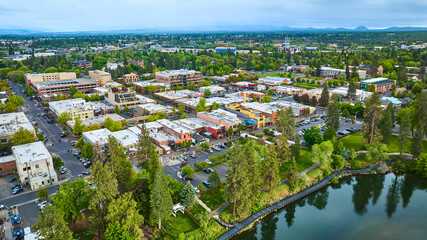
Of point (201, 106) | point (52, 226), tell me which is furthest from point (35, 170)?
point (201, 106)

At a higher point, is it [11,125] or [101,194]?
[101,194]

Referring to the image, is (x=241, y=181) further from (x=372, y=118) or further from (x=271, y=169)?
(x=372, y=118)

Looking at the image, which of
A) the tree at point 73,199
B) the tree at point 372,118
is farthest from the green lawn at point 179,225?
the tree at point 372,118

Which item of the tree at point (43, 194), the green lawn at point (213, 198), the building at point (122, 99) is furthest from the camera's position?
the building at point (122, 99)

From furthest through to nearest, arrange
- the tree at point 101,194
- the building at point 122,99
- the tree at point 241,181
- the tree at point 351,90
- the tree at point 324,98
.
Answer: the tree at point 351,90
the tree at point 324,98
the building at point 122,99
the tree at point 241,181
the tree at point 101,194

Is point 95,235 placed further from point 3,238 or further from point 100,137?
point 100,137

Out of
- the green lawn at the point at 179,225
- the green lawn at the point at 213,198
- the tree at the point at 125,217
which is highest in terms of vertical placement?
the tree at the point at 125,217

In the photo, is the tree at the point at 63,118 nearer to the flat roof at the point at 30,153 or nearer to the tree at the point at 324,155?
the flat roof at the point at 30,153

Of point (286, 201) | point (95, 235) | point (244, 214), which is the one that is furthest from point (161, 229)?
point (286, 201)
